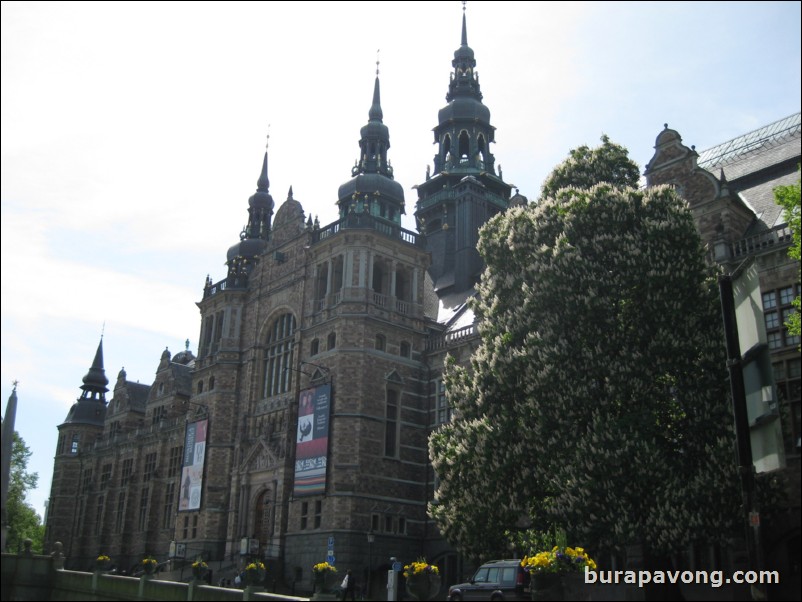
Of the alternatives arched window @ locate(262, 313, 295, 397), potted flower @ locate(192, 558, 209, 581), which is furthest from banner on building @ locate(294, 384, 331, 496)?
potted flower @ locate(192, 558, 209, 581)

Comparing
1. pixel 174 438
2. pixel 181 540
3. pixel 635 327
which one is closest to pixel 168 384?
pixel 174 438

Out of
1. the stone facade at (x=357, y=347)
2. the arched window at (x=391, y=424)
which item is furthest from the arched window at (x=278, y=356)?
the arched window at (x=391, y=424)

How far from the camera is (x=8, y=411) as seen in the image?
902 inches

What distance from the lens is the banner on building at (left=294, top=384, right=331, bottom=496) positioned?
39719mm

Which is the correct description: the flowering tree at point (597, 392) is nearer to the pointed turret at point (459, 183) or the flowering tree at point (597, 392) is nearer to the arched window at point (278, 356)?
→ the arched window at point (278, 356)

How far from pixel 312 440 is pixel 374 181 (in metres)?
15.9

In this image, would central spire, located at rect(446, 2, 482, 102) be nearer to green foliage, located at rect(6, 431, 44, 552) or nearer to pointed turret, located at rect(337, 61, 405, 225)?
pointed turret, located at rect(337, 61, 405, 225)

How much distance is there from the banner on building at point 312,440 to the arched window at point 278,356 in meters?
3.90

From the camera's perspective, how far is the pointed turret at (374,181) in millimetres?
48281

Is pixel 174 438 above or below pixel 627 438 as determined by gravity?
above

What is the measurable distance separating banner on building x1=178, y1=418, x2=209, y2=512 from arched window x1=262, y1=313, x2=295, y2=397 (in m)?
4.93

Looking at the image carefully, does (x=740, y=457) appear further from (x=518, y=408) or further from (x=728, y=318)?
(x=518, y=408)

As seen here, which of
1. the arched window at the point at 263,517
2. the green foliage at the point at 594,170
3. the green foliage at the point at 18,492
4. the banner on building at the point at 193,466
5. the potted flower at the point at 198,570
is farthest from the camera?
the green foliage at the point at 18,492

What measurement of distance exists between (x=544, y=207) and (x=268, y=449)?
74.2ft
